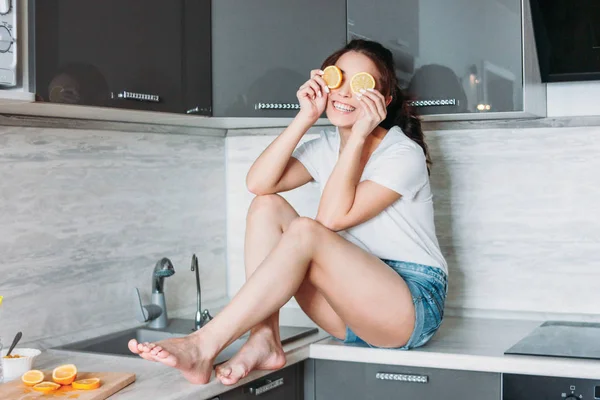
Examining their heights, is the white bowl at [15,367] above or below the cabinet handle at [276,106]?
below

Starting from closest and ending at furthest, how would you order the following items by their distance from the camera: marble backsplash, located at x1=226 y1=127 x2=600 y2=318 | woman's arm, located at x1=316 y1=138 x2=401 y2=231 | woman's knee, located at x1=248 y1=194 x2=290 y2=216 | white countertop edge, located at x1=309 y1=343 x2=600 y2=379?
white countertop edge, located at x1=309 y1=343 x2=600 y2=379, woman's arm, located at x1=316 y1=138 x2=401 y2=231, woman's knee, located at x1=248 y1=194 x2=290 y2=216, marble backsplash, located at x1=226 y1=127 x2=600 y2=318

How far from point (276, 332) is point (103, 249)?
657mm

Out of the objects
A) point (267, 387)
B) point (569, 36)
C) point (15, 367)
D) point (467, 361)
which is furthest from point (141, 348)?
point (569, 36)

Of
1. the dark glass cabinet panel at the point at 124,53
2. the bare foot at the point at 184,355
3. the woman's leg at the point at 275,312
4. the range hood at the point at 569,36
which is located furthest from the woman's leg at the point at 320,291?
the range hood at the point at 569,36

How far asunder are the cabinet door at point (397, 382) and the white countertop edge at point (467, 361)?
0.08 ft

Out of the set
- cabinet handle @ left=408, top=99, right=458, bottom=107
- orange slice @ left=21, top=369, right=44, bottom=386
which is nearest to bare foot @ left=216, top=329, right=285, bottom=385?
orange slice @ left=21, top=369, right=44, bottom=386

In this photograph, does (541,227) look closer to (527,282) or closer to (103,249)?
(527,282)

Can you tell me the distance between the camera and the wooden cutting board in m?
1.75

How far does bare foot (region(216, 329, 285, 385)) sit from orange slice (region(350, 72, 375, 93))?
0.67 meters

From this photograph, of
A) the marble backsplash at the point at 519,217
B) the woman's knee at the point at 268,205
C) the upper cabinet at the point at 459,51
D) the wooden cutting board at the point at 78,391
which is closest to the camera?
the wooden cutting board at the point at 78,391

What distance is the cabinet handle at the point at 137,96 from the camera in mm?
2141

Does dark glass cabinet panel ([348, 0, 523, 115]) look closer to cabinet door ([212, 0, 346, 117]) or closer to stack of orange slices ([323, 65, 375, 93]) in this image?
cabinet door ([212, 0, 346, 117])

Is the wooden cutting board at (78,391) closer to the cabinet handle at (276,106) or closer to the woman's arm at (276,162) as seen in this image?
the woman's arm at (276,162)

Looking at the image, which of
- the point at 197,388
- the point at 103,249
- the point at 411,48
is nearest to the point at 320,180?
the point at 411,48
